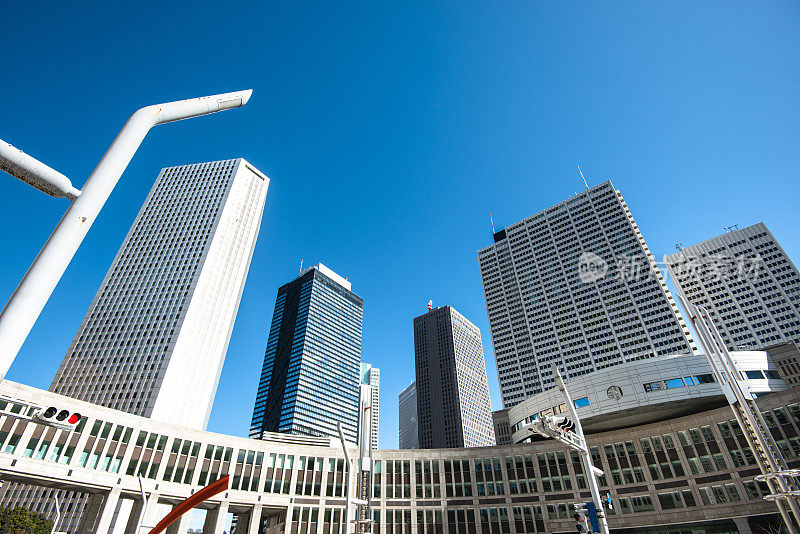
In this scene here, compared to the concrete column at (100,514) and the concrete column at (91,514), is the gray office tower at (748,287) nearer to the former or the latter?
the concrete column at (100,514)

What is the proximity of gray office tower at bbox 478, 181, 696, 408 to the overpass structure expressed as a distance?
100387 millimetres

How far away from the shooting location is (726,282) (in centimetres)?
18062

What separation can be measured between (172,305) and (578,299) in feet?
495

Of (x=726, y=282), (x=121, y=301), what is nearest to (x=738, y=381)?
(x=121, y=301)

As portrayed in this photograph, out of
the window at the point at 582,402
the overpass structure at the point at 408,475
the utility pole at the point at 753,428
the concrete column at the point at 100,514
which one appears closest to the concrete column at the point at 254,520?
the overpass structure at the point at 408,475

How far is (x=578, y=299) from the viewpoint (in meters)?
167

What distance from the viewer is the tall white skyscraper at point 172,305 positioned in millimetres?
113688

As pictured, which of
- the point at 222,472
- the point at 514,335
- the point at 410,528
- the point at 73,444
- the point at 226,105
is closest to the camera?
the point at 226,105

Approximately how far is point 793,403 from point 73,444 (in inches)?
3403

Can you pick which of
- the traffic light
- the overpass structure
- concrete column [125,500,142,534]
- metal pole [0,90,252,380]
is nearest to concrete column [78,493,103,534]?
the overpass structure

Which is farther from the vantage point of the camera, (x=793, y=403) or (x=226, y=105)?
(x=793, y=403)

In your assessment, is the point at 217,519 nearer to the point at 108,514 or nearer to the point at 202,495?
the point at 108,514

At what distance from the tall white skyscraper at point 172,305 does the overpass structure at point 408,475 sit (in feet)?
210

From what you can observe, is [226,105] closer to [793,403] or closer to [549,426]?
[549,426]
